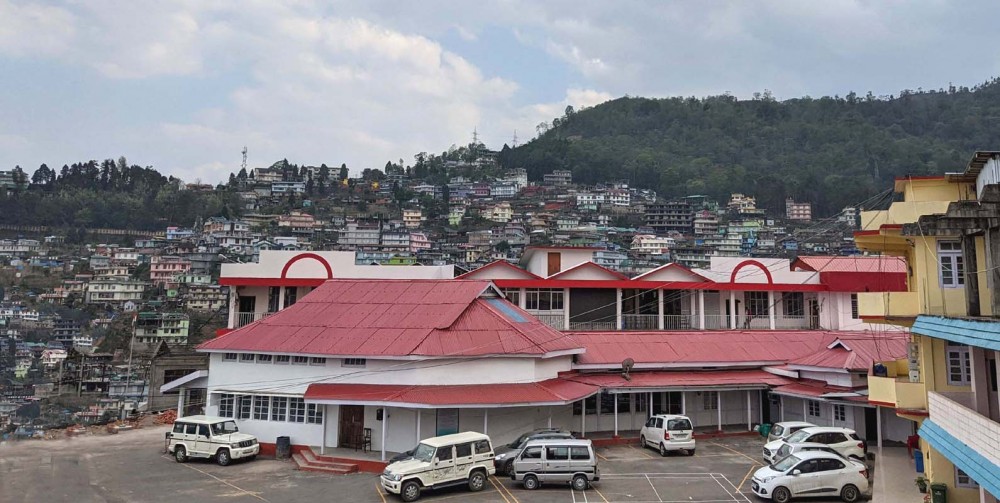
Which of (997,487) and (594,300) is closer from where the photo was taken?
(997,487)

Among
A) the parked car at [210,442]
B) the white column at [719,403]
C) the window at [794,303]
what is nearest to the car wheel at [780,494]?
the white column at [719,403]

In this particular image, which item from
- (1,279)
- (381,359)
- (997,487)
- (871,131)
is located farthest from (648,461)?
(871,131)

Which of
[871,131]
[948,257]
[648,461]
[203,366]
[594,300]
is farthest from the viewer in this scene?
[871,131]

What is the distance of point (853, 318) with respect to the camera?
35156 millimetres

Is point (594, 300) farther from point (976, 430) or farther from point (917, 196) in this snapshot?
point (976, 430)

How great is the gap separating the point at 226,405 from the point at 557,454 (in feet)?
48.6

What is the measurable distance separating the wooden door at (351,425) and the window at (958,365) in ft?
62.1

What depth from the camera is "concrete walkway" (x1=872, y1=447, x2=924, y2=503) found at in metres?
18.2

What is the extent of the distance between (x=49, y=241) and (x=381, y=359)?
512 feet

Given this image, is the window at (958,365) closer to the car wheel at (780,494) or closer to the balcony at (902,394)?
the balcony at (902,394)

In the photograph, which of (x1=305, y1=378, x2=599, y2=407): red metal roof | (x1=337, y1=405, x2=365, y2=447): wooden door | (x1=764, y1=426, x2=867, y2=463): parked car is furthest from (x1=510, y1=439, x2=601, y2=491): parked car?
(x1=337, y1=405, x2=365, y2=447): wooden door

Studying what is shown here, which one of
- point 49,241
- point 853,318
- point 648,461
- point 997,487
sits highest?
point 49,241

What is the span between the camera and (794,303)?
120 feet

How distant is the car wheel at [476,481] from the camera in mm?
19281
